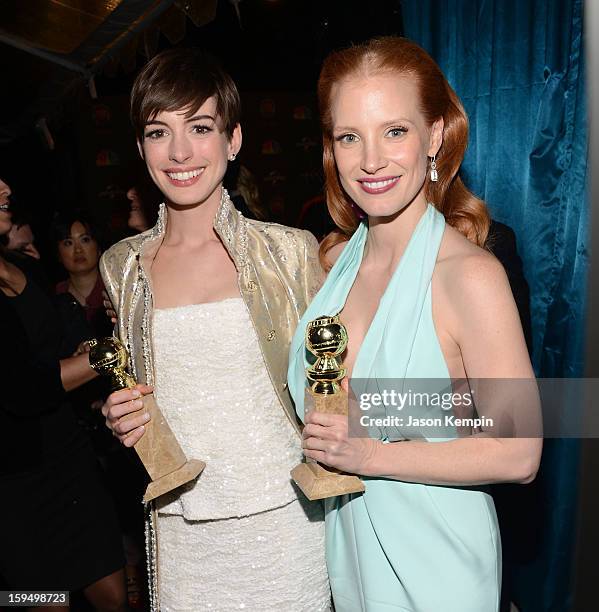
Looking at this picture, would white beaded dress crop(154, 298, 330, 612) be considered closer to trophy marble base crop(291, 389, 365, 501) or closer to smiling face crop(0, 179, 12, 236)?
trophy marble base crop(291, 389, 365, 501)

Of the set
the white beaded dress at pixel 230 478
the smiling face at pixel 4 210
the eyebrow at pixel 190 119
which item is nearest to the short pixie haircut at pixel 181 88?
the eyebrow at pixel 190 119

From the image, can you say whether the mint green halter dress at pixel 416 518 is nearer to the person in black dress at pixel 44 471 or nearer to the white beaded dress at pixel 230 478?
the white beaded dress at pixel 230 478

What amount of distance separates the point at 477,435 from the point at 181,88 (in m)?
1.16

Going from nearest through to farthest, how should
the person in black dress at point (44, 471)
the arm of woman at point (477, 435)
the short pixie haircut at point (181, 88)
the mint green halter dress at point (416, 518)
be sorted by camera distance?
the arm of woman at point (477, 435) → the mint green halter dress at point (416, 518) → the short pixie haircut at point (181, 88) → the person in black dress at point (44, 471)

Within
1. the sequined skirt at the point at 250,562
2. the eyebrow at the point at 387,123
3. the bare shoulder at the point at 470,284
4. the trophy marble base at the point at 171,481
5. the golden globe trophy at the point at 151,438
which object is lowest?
the sequined skirt at the point at 250,562

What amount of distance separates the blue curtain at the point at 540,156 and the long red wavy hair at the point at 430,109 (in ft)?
2.96

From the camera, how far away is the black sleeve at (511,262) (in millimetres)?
2555

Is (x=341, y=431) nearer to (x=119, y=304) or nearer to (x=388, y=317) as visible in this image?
(x=388, y=317)

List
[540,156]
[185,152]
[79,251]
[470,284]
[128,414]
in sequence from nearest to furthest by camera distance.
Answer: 1. [470,284]
2. [128,414]
3. [185,152]
4. [540,156]
5. [79,251]

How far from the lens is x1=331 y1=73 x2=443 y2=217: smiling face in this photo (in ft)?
5.33

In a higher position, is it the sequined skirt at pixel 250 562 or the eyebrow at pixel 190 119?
the eyebrow at pixel 190 119

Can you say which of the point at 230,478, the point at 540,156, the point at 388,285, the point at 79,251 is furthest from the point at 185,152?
the point at 79,251

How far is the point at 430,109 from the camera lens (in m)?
1.70

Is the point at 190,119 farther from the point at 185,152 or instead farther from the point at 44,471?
the point at 44,471
